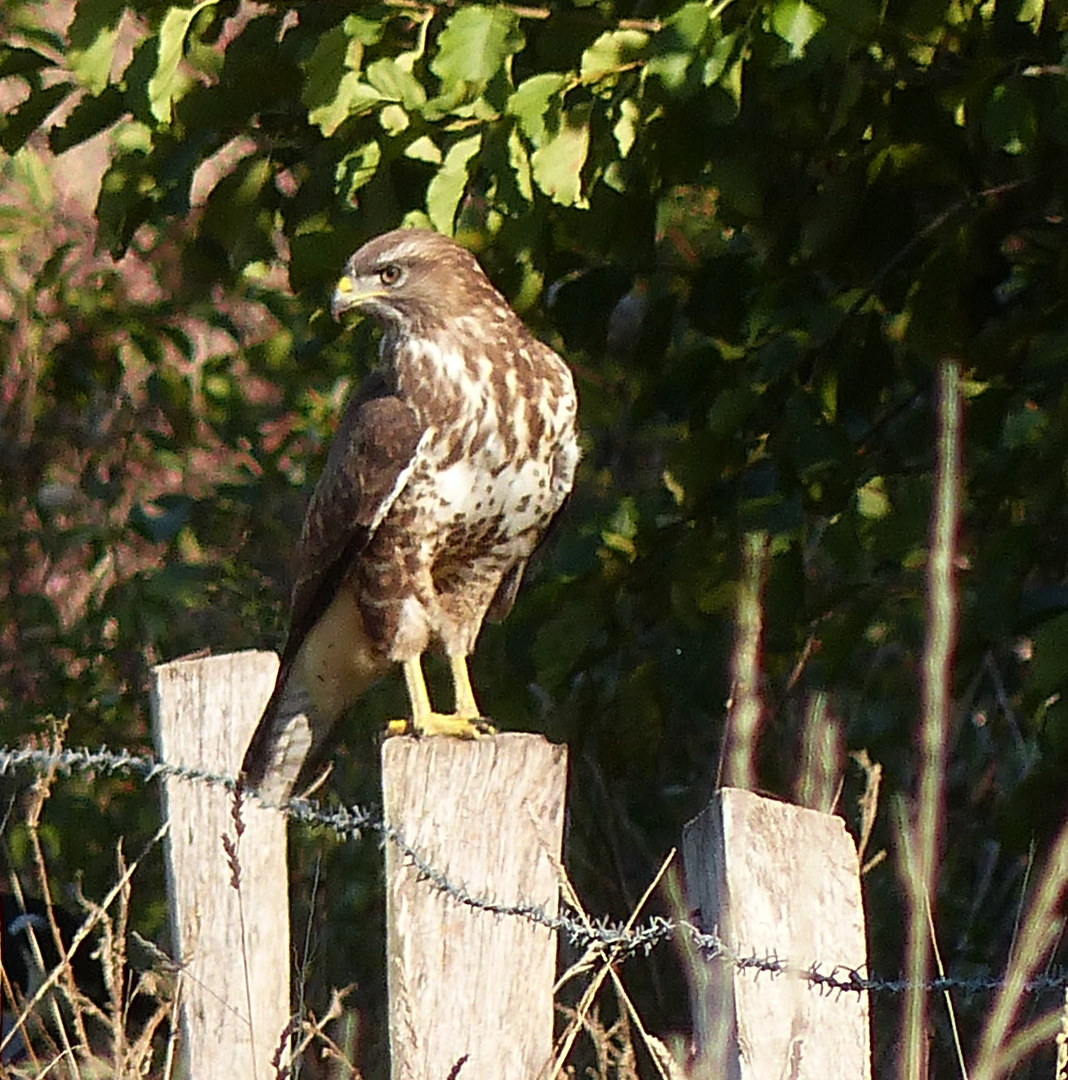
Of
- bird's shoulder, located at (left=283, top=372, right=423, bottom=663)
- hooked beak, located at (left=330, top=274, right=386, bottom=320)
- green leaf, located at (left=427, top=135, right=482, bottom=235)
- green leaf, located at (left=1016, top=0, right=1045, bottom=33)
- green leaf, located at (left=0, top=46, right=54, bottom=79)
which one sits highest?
green leaf, located at (left=0, top=46, right=54, bottom=79)

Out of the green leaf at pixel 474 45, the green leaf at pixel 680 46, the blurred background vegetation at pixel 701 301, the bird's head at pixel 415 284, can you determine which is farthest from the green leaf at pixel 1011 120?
the bird's head at pixel 415 284

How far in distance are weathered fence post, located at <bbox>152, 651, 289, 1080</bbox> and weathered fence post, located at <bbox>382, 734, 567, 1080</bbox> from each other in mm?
534

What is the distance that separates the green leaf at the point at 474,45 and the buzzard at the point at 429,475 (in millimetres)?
631

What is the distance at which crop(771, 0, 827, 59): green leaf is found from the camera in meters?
2.49

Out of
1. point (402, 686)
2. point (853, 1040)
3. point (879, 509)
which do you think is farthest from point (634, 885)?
point (853, 1040)

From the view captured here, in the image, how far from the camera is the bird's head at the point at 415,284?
3.49 m

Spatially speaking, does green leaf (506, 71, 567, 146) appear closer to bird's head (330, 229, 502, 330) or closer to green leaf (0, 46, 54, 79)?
bird's head (330, 229, 502, 330)

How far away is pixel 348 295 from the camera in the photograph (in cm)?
350

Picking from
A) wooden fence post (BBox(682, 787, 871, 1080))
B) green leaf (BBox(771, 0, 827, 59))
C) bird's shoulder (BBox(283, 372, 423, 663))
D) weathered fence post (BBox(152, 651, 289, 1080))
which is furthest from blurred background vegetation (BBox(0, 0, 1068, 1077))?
weathered fence post (BBox(152, 651, 289, 1080))

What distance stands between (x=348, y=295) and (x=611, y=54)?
0.90m

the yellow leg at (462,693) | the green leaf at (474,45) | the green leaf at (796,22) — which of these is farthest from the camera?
the yellow leg at (462,693)

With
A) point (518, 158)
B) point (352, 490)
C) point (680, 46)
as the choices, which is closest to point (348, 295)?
point (352, 490)

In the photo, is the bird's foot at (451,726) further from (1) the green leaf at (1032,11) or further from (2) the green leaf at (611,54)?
(1) the green leaf at (1032,11)

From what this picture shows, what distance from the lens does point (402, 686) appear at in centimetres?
484
